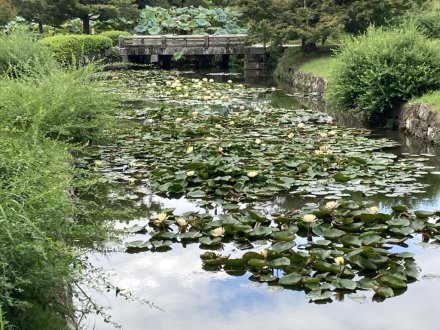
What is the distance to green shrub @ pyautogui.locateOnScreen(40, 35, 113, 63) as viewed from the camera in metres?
18.2

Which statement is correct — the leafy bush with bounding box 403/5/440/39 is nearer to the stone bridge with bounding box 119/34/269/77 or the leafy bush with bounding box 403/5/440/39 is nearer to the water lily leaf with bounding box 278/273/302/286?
the stone bridge with bounding box 119/34/269/77

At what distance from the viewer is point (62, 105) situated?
7012 mm

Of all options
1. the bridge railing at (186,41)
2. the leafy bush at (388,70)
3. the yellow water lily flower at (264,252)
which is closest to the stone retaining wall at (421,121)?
the leafy bush at (388,70)

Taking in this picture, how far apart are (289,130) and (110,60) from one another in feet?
53.9

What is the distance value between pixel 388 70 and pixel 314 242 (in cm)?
571

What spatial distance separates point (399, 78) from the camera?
9.53 meters

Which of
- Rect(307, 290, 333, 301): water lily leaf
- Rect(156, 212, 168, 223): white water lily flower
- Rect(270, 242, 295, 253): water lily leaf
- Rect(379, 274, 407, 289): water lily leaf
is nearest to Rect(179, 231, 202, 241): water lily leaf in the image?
Rect(156, 212, 168, 223): white water lily flower

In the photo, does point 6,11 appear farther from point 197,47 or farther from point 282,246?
point 282,246

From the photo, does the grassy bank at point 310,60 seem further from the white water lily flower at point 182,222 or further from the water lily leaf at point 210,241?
the water lily leaf at point 210,241

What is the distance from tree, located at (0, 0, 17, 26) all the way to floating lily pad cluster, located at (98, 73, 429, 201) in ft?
64.0

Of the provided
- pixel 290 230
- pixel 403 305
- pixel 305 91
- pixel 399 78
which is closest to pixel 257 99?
pixel 305 91

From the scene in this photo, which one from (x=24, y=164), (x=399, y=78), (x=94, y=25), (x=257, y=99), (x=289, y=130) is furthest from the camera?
(x=94, y=25)

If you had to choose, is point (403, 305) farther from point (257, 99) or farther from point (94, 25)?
point (94, 25)

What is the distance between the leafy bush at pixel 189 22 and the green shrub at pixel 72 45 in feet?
19.2
